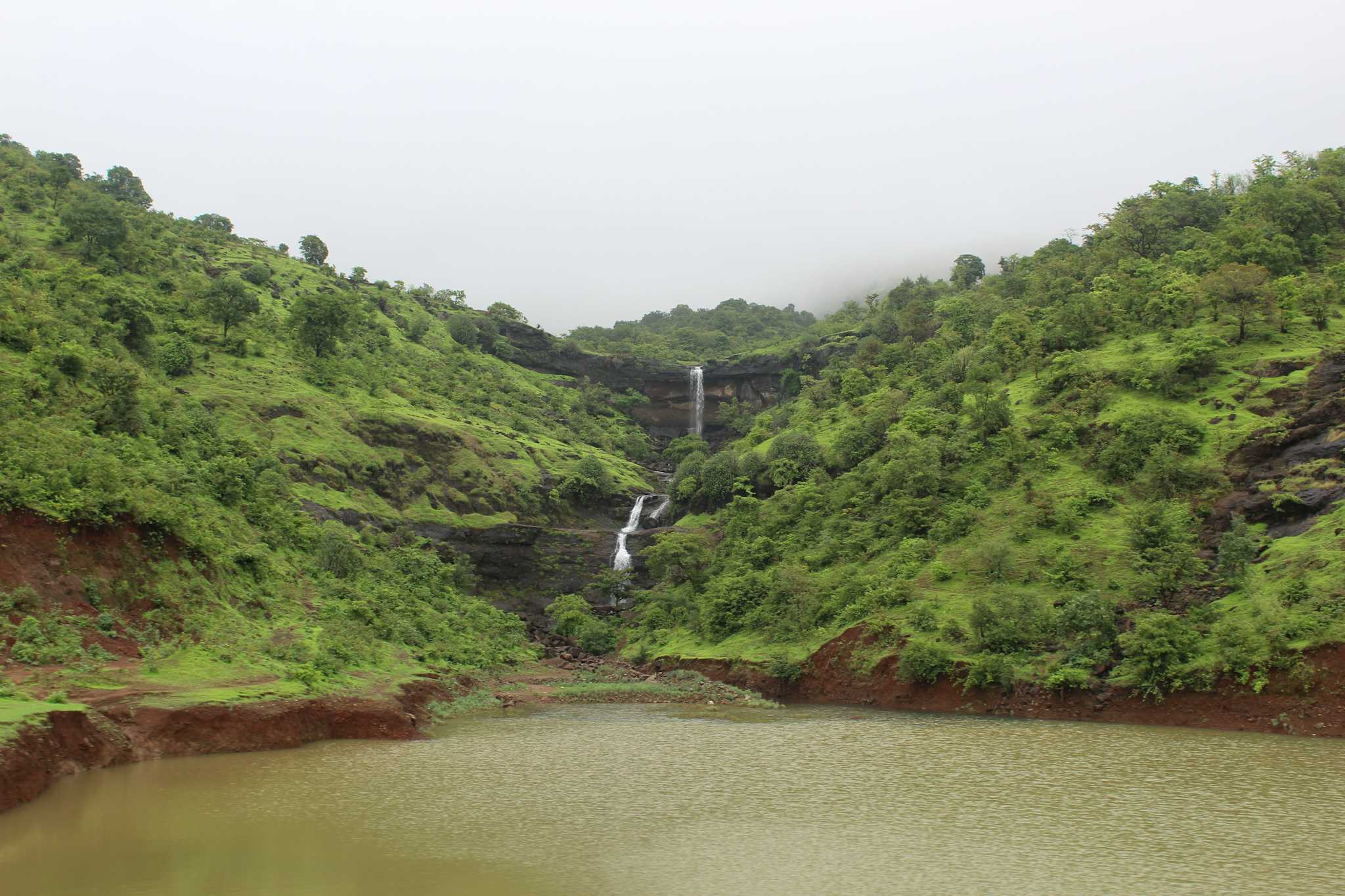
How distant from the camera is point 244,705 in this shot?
75.8 ft

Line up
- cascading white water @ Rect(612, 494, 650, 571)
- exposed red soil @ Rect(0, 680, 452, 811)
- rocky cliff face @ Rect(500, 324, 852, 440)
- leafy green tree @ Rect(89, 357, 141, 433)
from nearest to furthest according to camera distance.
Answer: exposed red soil @ Rect(0, 680, 452, 811)
leafy green tree @ Rect(89, 357, 141, 433)
cascading white water @ Rect(612, 494, 650, 571)
rocky cliff face @ Rect(500, 324, 852, 440)

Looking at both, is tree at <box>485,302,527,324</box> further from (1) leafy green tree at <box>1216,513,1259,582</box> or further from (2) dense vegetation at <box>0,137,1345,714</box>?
(1) leafy green tree at <box>1216,513,1259,582</box>

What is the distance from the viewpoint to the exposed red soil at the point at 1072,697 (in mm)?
24125

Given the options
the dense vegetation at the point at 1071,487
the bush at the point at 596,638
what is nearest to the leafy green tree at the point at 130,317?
the bush at the point at 596,638

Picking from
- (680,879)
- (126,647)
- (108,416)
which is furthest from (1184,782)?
(108,416)

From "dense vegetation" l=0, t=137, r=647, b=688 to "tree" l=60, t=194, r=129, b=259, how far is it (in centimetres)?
16

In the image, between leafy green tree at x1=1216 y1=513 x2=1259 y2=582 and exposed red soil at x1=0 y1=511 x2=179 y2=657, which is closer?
exposed red soil at x1=0 y1=511 x2=179 y2=657

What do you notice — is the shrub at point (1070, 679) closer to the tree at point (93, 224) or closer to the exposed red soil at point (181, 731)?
the exposed red soil at point (181, 731)

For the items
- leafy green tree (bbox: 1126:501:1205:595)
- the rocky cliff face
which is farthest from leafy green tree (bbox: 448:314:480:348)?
leafy green tree (bbox: 1126:501:1205:595)

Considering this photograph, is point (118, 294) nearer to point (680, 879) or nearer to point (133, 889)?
point (133, 889)

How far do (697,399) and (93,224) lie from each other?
58.8 m

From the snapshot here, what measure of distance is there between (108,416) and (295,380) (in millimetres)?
26055

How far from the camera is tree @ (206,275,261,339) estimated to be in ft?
188

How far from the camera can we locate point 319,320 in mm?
62969
